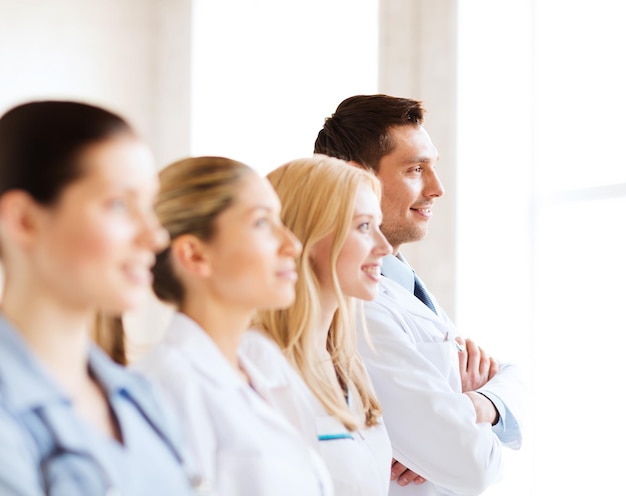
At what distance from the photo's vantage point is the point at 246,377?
1.38 m

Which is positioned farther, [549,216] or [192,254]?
[549,216]

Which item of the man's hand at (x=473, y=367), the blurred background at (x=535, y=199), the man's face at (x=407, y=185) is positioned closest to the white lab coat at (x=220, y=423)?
the man's hand at (x=473, y=367)

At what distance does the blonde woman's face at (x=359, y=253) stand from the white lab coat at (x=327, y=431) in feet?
0.55

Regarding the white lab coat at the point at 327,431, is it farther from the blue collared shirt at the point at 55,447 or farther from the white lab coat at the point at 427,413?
the blue collared shirt at the point at 55,447

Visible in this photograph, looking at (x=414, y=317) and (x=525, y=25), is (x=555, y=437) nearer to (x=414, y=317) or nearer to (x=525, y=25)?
(x=525, y=25)

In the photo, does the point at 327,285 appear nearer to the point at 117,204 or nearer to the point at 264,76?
the point at 117,204

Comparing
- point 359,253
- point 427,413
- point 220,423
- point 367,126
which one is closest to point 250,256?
point 220,423

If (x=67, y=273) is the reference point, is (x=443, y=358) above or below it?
below

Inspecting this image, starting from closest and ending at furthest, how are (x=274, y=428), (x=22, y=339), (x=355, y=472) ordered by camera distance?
(x=22, y=339), (x=274, y=428), (x=355, y=472)

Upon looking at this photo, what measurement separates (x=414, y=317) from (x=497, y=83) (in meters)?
2.41

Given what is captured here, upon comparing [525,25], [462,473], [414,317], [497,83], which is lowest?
[462,473]

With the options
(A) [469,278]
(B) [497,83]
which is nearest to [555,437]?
(A) [469,278]

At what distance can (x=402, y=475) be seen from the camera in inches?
84.0

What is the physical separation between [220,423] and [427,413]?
0.82 meters
